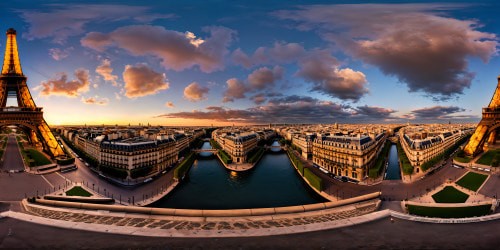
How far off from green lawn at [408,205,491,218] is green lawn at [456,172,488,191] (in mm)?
20929

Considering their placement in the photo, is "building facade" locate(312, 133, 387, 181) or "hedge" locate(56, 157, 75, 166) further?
"hedge" locate(56, 157, 75, 166)

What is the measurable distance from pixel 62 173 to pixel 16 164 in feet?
58.7

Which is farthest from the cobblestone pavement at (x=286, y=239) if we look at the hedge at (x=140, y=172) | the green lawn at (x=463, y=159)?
the green lawn at (x=463, y=159)

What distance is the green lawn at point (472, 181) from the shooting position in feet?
211

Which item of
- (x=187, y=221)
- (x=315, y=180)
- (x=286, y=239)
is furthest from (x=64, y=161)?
(x=286, y=239)

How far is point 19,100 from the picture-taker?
97188mm

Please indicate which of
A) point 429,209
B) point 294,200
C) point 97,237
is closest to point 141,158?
point 294,200

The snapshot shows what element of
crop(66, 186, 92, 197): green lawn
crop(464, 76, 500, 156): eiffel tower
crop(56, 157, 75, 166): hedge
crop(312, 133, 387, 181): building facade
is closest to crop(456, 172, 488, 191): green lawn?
crop(312, 133, 387, 181): building facade

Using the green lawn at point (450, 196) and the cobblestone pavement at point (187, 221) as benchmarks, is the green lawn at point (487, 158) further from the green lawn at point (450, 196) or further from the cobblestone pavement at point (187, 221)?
the cobblestone pavement at point (187, 221)

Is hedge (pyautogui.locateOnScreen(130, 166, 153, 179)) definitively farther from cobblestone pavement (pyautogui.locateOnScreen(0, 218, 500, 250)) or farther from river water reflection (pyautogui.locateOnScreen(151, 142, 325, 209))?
cobblestone pavement (pyautogui.locateOnScreen(0, 218, 500, 250))

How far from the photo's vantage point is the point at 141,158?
87375 mm

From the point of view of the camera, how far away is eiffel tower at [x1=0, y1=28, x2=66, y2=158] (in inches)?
3713

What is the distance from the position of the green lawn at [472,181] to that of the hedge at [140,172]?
7771 centimetres

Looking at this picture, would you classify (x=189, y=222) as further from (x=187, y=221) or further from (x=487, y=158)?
(x=487, y=158)
